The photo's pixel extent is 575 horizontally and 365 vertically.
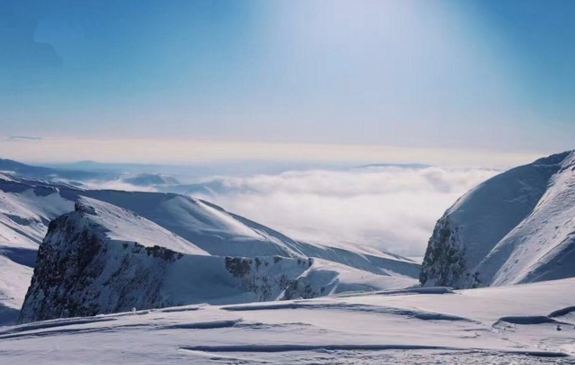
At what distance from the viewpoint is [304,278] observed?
203 ft

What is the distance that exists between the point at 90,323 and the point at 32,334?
2265 mm

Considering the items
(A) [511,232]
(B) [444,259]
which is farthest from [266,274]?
(A) [511,232]

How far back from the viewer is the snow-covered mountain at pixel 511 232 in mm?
43656

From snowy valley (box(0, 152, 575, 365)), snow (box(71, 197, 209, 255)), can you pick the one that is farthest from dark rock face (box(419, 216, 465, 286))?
snow (box(71, 197, 209, 255))

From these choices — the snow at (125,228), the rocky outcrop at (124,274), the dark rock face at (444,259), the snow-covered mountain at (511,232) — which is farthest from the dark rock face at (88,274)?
the snow-covered mountain at (511,232)

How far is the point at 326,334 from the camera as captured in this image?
61.8 feet

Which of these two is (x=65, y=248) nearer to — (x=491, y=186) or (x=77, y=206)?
(x=77, y=206)

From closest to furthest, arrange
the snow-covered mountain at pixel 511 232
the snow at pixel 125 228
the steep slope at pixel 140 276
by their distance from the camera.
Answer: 1. the snow-covered mountain at pixel 511 232
2. the steep slope at pixel 140 276
3. the snow at pixel 125 228

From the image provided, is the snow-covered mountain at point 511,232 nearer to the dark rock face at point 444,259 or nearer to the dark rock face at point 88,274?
the dark rock face at point 444,259

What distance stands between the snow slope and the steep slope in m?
31.6

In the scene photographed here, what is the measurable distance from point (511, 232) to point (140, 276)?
36.2m

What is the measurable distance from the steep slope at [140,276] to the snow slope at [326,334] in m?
31.6

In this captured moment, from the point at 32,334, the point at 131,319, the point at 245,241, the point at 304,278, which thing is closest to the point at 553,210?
the point at 304,278

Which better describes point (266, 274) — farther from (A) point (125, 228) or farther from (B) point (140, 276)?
(A) point (125, 228)
